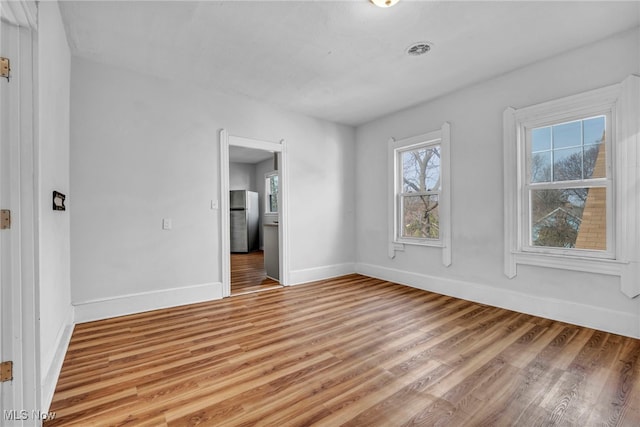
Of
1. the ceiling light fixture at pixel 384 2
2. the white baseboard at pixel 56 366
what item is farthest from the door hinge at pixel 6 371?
the ceiling light fixture at pixel 384 2

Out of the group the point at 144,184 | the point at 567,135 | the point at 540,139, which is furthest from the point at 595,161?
the point at 144,184

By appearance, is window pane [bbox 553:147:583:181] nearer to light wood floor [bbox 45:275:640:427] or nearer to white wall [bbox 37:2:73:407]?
light wood floor [bbox 45:275:640:427]

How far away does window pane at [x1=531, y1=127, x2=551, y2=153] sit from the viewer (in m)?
3.08

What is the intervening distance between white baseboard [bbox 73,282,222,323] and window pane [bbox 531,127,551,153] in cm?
409

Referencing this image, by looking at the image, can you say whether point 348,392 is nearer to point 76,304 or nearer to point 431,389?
point 431,389

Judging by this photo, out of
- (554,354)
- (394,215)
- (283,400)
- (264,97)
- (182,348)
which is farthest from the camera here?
(394,215)

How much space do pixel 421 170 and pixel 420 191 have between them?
12.5 inches

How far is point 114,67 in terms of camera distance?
312 centimetres

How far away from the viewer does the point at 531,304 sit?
309 centimetres

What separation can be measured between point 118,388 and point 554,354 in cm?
314

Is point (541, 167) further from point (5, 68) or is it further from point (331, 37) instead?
point (5, 68)

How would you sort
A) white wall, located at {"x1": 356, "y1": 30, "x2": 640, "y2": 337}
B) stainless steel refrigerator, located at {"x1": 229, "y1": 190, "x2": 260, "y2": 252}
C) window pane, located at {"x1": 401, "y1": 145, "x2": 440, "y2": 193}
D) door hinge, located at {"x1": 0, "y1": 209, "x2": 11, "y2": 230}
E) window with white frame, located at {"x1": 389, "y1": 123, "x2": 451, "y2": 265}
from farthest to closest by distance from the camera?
stainless steel refrigerator, located at {"x1": 229, "y1": 190, "x2": 260, "y2": 252} → window pane, located at {"x1": 401, "y1": 145, "x2": 440, "y2": 193} → window with white frame, located at {"x1": 389, "y1": 123, "x2": 451, "y2": 265} → white wall, located at {"x1": 356, "y1": 30, "x2": 640, "y2": 337} → door hinge, located at {"x1": 0, "y1": 209, "x2": 11, "y2": 230}

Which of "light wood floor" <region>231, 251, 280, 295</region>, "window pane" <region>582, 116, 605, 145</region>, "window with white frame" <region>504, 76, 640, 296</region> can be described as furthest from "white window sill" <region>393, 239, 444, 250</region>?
"light wood floor" <region>231, 251, 280, 295</region>

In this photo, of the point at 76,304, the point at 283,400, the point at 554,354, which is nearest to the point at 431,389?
the point at 283,400
